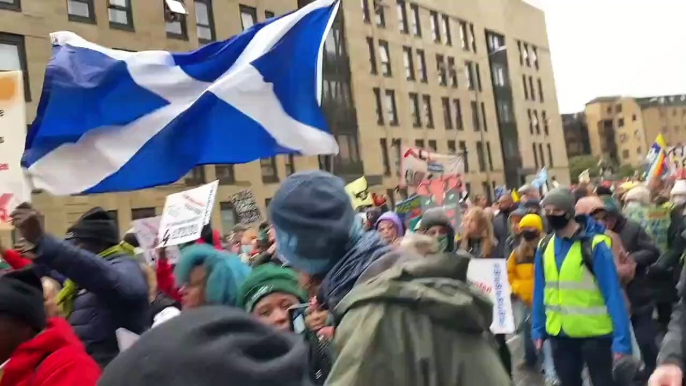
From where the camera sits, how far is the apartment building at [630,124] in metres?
128

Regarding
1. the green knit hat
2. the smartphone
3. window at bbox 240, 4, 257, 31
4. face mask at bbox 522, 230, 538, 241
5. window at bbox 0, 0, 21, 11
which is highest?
window at bbox 240, 4, 257, 31

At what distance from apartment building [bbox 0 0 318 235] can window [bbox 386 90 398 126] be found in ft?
26.9

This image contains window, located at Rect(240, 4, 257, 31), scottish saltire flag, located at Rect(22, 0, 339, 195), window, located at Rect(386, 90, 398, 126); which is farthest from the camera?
window, located at Rect(386, 90, 398, 126)

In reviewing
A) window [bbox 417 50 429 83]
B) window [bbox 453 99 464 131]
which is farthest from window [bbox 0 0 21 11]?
window [bbox 453 99 464 131]

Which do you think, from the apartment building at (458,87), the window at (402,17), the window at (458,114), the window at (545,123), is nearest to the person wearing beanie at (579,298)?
the apartment building at (458,87)

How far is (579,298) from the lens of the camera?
560cm

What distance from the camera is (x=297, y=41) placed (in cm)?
671

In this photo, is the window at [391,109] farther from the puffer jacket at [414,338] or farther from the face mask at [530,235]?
the puffer jacket at [414,338]

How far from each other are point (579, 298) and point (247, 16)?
27682 mm

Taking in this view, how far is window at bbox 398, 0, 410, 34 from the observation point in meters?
43.3

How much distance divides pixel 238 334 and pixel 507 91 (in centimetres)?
5403

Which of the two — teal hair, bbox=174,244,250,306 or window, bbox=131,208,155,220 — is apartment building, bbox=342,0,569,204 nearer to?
window, bbox=131,208,155,220

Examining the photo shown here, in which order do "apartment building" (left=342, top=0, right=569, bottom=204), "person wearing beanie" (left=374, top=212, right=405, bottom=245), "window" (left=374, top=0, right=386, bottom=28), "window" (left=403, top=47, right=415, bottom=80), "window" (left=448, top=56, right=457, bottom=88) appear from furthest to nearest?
"window" (left=448, top=56, right=457, bottom=88), "window" (left=403, top=47, right=415, bottom=80), "window" (left=374, top=0, right=386, bottom=28), "apartment building" (left=342, top=0, right=569, bottom=204), "person wearing beanie" (left=374, top=212, right=405, bottom=245)

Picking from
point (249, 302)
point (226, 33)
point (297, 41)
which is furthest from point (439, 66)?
point (249, 302)
